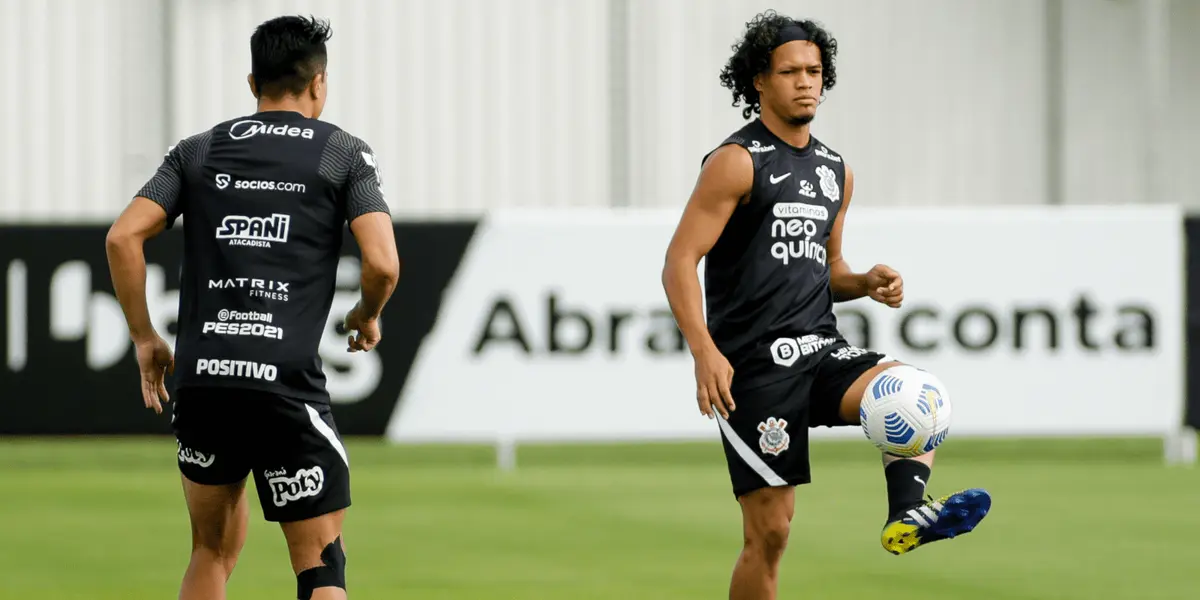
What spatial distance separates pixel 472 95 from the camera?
59.9ft

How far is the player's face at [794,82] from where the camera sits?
5312mm

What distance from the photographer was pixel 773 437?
17.0 ft

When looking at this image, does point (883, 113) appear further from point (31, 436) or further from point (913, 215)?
point (31, 436)

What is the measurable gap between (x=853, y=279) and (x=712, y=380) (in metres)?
0.84

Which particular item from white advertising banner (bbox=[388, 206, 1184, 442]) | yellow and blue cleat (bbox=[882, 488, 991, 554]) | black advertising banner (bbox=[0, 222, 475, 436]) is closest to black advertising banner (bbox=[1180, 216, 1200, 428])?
white advertising banner (bbox=[388, 206, 1184, 442])

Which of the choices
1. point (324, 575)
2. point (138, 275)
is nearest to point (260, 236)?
point (138, 275)

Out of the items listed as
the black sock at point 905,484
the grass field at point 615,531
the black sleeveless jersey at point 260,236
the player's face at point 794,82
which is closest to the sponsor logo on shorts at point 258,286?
the black sleeveless jersey at point 260,236

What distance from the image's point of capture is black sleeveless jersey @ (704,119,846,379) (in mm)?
5234

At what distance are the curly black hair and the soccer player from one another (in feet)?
0.04

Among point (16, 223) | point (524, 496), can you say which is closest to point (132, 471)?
point (16, 223)

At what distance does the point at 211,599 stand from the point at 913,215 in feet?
25.2

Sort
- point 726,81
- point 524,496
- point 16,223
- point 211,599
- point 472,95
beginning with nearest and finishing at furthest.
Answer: point 211,599 → point 726,81 → point 524,496 → point 16,223 → point 472,95

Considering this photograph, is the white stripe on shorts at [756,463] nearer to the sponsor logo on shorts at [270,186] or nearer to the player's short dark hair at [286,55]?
the sponsor logo on shorts at [270,186]

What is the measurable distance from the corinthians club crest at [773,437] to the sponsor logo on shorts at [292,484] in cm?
136
